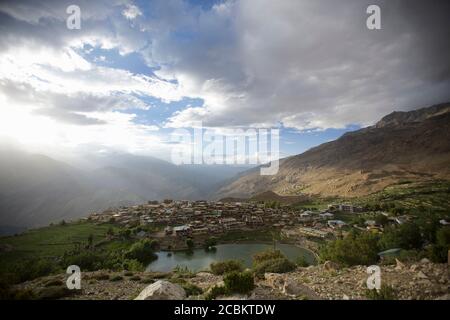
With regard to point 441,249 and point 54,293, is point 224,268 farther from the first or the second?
point 441,249

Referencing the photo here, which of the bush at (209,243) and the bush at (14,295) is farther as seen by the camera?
the bush at (209,243)

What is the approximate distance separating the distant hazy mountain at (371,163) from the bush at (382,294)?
78241 millimetres

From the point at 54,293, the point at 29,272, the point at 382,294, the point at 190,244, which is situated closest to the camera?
the point at 382,294

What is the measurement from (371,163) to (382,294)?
12400cm

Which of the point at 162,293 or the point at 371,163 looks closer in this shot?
the point at 162,293

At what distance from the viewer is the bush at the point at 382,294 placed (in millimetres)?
6734

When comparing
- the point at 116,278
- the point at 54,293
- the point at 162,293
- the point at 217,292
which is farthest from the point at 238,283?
the point at 116,278

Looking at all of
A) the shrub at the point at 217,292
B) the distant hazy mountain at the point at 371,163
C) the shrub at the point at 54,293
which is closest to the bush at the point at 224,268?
the shrub at the point at 217,292

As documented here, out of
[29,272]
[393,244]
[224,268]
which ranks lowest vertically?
[29,272]

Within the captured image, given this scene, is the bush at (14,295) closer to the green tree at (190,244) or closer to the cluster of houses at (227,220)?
the green tree at (190,244)

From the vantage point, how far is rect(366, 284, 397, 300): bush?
673 cm

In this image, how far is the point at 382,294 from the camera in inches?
269
